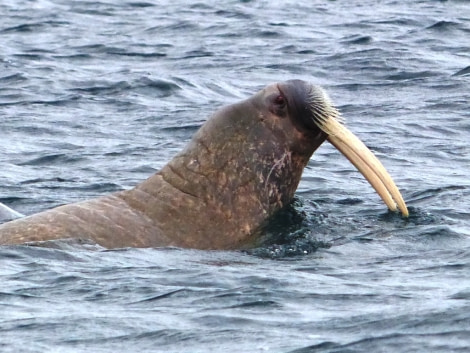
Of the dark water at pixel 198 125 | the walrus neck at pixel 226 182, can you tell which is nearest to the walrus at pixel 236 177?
the walrus neck at pixel 226 182

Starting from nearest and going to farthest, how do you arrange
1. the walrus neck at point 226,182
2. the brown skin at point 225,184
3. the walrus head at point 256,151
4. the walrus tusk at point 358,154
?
the brown skin at point 225,184 → the walrus neck at point 226,182 → the walrus head at point 256,151 → the walrus tusk at point 358,154

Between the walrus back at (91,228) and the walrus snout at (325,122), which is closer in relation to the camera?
the walrus back at (91,228)

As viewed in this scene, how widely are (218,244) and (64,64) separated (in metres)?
11.9

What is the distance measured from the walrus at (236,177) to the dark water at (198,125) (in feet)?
1.04

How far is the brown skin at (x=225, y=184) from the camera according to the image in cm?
1087

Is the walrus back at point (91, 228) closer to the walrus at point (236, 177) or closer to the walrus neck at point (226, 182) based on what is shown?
the walrus at point (236, 177)

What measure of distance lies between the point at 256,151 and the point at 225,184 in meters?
0.37

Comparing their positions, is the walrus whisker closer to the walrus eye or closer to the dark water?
the walrus eye

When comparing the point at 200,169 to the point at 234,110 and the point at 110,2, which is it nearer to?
the point at 234,110

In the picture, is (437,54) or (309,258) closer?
(309,258)

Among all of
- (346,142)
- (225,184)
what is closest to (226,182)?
(225,184)

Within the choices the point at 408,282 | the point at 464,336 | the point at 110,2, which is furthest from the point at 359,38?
the point at 464,336

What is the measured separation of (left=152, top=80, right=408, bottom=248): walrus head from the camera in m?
11.1

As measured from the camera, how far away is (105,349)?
809 centimetres
